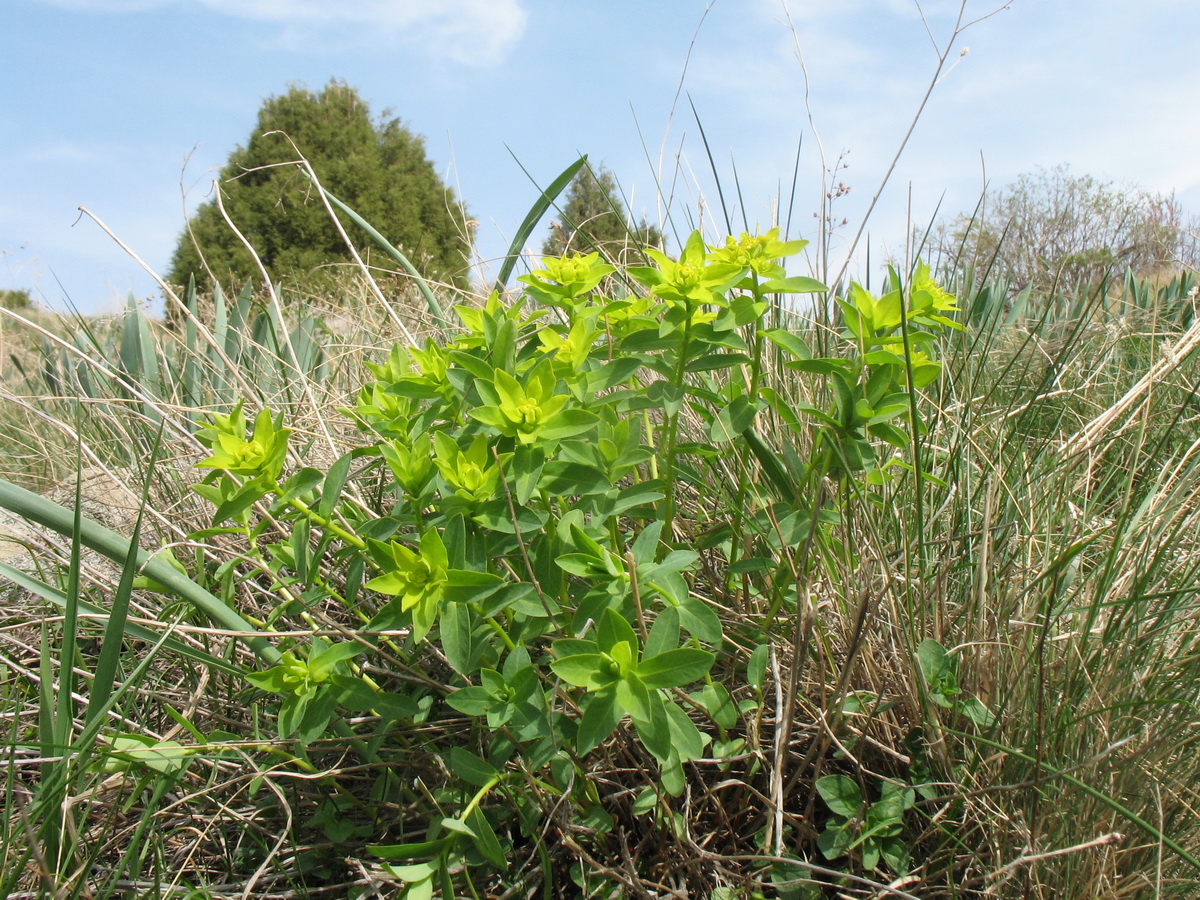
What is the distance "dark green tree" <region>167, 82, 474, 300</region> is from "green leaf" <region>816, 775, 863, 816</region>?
1187cm

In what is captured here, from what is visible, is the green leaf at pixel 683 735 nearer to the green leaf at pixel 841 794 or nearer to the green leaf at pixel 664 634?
the green leaf at pixel 664 634

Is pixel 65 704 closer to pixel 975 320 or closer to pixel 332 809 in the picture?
pixel 332 809

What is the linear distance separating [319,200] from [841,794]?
14.5 meters

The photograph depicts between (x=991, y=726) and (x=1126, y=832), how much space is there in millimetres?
192

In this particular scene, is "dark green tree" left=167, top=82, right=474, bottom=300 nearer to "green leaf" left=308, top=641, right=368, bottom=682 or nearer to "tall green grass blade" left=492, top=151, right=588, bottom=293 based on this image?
"tall green grass blade" left=492, top=151, right=588, bottom=293

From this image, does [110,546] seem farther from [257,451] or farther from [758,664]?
[758,664]

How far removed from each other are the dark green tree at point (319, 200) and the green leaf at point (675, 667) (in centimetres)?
1191

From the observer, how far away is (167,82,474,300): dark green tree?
43.5 feet

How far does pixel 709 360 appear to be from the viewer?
3.86 feet

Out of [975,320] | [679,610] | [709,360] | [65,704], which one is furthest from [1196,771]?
[975,320]

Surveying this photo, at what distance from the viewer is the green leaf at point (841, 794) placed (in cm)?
112

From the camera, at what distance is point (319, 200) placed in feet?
45.1

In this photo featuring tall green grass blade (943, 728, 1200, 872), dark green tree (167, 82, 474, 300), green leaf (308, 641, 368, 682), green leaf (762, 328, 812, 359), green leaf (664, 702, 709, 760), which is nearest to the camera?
tall green grass blade (943, 728, 1200, 872)

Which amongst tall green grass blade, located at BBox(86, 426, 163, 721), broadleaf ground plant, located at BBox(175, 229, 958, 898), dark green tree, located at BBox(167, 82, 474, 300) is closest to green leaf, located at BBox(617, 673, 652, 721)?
broadleaf ground plant, located at BBox(175, 229, 958, 898)
